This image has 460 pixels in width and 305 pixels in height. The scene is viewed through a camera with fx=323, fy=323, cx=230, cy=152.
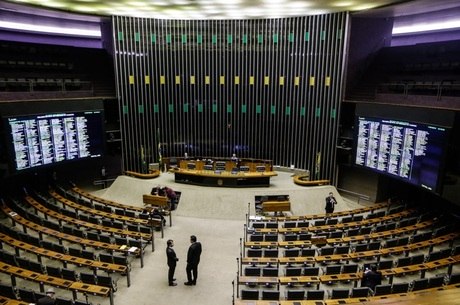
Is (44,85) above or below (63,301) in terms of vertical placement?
above

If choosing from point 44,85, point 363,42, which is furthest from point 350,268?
point 44,85

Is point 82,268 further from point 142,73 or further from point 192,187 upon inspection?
point 142,73

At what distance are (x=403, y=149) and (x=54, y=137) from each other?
44.2 feet

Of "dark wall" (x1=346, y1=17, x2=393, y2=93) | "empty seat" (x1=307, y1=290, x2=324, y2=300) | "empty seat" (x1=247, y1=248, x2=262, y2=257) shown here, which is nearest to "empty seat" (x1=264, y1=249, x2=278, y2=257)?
"empty seat" (x1=247, y1=248, x2=262, y2=257)

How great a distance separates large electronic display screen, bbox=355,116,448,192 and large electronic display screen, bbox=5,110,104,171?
11.6 m

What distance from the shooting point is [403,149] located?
38.1ft

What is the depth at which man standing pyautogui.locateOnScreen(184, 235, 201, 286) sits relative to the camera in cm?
795

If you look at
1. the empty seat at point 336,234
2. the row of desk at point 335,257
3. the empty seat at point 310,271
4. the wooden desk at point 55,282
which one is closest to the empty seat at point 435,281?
the row of desk at point 335,257

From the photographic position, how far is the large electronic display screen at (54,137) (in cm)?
1186

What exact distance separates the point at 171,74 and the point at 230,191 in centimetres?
763

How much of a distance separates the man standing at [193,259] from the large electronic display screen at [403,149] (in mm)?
7924

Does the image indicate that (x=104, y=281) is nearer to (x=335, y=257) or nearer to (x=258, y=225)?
(x=258, y=225)

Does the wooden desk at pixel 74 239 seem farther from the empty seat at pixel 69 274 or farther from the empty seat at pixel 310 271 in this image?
the empty seat at pixel 310 271

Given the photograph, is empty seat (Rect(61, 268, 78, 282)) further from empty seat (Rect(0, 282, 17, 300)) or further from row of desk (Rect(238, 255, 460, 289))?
row of desk (Rect(238, 255, 460, 289))
